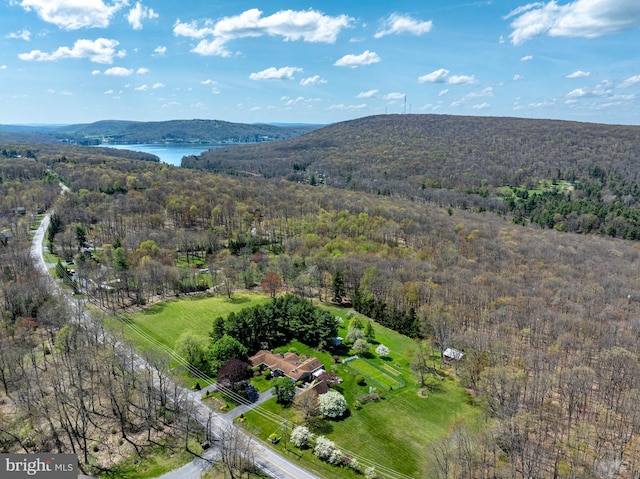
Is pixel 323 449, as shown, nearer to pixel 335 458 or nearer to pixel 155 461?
pixel 335 458

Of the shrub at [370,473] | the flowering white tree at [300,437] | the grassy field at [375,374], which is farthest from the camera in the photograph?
the grassy field at [375,374]

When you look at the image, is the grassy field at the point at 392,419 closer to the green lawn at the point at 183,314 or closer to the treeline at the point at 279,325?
the treeline at the point at 279,325

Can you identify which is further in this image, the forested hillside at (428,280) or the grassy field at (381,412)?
the forested hillside at (428,280)

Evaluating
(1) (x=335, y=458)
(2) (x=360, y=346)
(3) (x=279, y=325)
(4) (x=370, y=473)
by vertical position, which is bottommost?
(4) (x=370, y=473)

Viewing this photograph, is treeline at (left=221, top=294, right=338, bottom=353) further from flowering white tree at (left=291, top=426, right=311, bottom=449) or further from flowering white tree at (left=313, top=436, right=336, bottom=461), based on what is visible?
flowering white tree at (left=313, top=436, right=336, bottom=461)

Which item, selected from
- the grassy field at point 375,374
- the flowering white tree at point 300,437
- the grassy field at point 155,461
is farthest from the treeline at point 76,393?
the grassy field at point 375,374

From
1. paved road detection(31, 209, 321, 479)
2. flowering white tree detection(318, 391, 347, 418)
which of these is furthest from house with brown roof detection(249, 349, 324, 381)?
flowering white tree detection(318, 391, 347, 418)

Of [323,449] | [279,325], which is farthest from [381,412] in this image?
[279,325]

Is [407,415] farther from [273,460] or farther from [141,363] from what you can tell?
[141,363]
